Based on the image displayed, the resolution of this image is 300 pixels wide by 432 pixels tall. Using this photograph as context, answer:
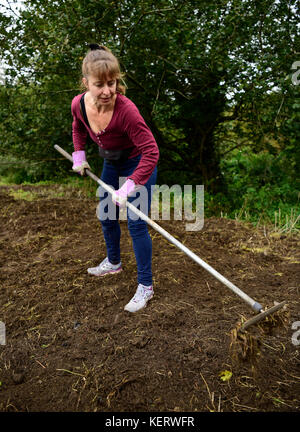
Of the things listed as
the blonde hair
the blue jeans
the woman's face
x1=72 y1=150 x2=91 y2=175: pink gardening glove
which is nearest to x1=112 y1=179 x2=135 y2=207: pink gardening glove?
the blue jeans

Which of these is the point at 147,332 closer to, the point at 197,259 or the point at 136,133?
the point at 197,259

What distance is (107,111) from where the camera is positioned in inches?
95.7

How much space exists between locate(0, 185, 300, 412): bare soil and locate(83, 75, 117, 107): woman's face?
4.88 ft

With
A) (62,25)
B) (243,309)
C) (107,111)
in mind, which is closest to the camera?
(107,111)

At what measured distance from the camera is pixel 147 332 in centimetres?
242

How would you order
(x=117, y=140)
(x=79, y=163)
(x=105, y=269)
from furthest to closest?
(x=105, y=269) → (x=79, y=163) → (x=117, y=140)

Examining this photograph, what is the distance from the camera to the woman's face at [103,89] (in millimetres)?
2271

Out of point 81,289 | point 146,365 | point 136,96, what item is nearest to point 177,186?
point 136,96

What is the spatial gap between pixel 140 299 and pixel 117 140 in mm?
1177

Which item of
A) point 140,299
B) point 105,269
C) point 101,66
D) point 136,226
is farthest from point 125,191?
point 105,269

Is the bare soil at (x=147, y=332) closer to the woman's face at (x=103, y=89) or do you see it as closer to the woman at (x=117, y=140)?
the woman at (x=117, y=140)

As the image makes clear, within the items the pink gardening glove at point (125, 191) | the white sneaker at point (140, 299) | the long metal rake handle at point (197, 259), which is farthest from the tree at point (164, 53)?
the white sneaker at point (140, 299)
